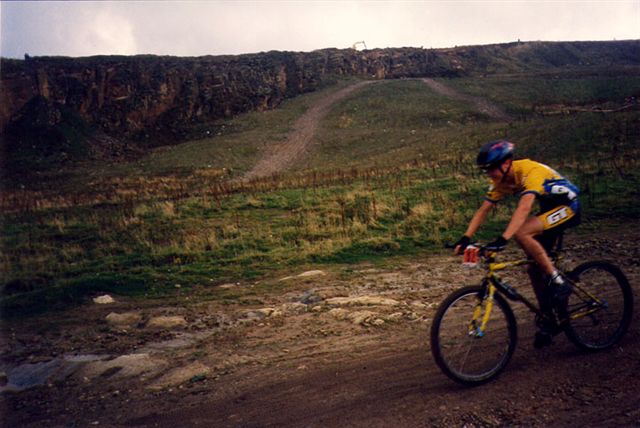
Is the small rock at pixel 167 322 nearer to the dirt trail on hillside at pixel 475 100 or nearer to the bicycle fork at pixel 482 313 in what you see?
the bicycle fork at pixel 482 313

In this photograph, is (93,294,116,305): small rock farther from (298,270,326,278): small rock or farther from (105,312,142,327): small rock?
(298,270,326,278): small rock

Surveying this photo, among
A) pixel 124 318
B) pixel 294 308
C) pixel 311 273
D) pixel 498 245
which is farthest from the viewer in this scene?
pixel 311 273

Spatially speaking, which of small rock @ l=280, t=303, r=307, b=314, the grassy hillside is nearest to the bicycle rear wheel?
small rock @ l=280, t=303, r=307, b=314

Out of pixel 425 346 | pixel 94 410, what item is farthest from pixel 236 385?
pixel 425 346

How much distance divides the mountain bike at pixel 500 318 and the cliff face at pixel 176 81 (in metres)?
50.2

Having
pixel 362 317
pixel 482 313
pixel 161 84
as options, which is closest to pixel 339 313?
pixel 362 317

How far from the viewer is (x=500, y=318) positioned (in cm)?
467

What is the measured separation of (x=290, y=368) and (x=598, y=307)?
3401 millimetres

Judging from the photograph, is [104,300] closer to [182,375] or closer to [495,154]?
[182,375]

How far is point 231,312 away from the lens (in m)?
7.77

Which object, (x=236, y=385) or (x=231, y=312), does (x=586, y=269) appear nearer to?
(x=236, y=385)

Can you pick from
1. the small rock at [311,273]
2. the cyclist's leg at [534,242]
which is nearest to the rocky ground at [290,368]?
the small rock at [311,273]

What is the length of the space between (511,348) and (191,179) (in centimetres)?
2701

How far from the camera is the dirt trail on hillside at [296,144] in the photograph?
33.8m
